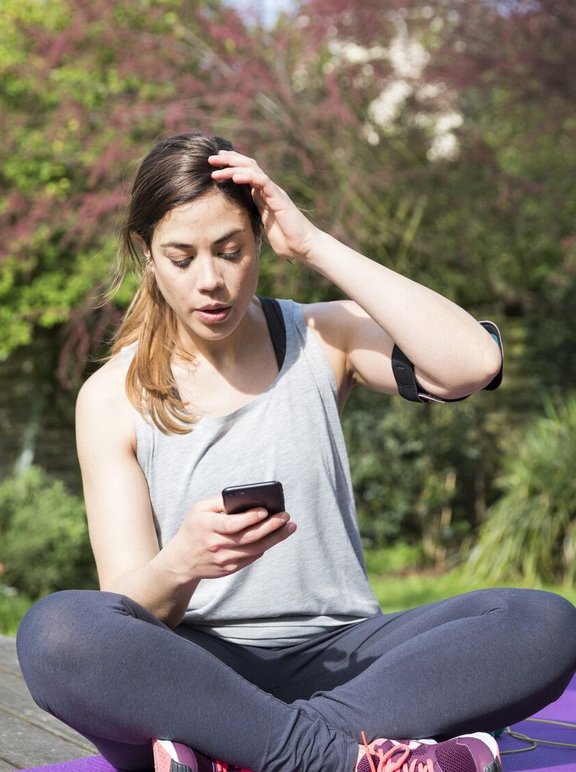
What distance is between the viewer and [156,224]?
91.9 inches

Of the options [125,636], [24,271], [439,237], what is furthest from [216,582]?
[439,237]

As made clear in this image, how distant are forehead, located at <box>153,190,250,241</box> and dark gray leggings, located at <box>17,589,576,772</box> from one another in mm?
788

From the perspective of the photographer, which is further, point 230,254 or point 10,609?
point 10,609

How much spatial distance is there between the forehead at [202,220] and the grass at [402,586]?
4.00 m

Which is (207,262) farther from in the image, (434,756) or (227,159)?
(434,756)

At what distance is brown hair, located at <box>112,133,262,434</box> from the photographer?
90.4 inches

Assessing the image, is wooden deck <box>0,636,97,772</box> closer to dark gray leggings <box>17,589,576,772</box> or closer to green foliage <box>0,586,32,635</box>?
dark gray leggings <box>17,589,576,772</box>

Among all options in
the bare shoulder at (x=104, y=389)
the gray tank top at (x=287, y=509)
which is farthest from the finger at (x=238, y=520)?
the bare shoulder at (x=104, y=389)

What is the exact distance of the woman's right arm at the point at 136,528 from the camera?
190 cm

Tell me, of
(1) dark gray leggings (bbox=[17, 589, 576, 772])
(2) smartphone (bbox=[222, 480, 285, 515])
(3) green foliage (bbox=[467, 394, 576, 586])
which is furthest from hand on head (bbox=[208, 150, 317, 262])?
(3) green foliage (bbox=[467, 394, 576, 586])

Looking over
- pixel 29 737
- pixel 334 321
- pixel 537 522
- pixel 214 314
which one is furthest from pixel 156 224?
pixel 537 522

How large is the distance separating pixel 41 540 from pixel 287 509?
15.0 feet

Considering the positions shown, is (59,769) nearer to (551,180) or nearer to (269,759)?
(269,759)

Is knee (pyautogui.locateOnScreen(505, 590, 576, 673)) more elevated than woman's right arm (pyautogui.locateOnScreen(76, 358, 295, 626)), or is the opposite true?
woman's right arm (pyautogui.locateOnScreen(76, 358, 295, 626))
